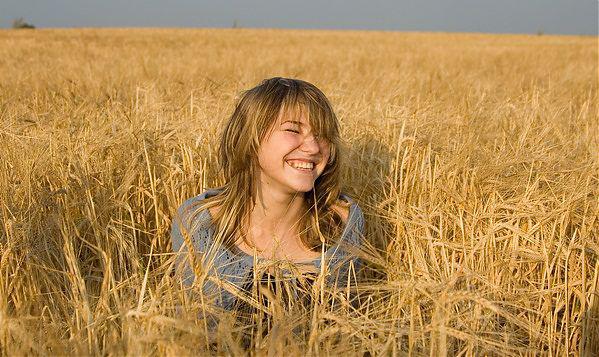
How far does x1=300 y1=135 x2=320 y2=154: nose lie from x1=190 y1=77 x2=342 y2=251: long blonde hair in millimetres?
27

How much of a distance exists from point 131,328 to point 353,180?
1.31 metres

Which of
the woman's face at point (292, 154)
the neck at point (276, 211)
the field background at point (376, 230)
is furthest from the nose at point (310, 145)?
the field background at point (376, 230)

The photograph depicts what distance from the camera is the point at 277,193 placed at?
170cm

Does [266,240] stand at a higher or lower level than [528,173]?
lower

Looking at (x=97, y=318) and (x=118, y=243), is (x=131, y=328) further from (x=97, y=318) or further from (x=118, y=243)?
(x=118, y=243)

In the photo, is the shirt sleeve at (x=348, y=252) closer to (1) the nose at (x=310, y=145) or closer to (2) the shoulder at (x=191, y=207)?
(1) the nose at (x=310, y=145)

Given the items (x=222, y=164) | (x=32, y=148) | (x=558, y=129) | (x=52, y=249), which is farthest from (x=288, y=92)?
(x=558, y=129)

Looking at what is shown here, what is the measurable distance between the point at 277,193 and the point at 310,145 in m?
0.17

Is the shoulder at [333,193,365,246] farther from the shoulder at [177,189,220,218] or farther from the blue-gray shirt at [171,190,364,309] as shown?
the shoulder at [177,189,220,218]

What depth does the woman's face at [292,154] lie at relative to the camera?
1614 mm

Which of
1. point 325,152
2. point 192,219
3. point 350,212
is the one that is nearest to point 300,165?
point 325,152

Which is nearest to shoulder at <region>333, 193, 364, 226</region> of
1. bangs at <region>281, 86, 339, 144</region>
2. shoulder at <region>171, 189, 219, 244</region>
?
bangs at <region>281, 86, 339, 144</region>

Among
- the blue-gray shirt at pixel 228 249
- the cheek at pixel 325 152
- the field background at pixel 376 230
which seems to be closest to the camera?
the field background at pixel 376 230

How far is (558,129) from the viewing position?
252cm
